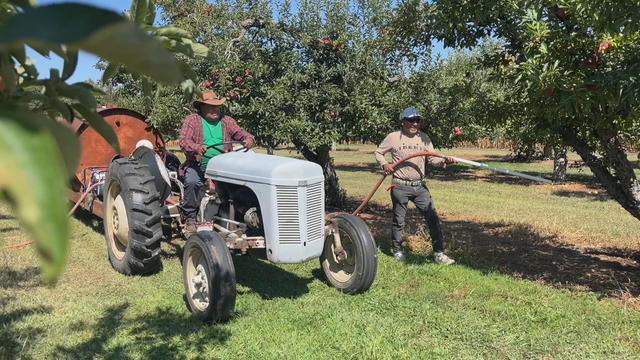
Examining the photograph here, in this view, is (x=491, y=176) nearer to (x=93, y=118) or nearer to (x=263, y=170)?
(x=263, y=170)

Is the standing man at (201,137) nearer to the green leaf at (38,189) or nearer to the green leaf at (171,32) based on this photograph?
the green leaf at (171,32)

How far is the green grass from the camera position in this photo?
3670 millimetres

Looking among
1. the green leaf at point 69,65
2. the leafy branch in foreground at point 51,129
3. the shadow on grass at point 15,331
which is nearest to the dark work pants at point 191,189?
the shadow on grass at point 15,331

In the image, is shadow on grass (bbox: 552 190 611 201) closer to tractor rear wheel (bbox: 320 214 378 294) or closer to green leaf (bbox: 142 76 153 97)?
tractor rear wheel (bbox: 320 214 378 294)

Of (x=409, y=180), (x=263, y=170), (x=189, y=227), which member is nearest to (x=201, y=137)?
(x=189, y=227)

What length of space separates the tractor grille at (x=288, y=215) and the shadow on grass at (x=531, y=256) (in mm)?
2073

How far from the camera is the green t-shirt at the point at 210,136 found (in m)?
5.47

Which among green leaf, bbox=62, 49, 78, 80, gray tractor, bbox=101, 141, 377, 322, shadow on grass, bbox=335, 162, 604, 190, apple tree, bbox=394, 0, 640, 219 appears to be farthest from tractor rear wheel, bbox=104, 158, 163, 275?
shadow on grass, bbox=335, 162, 604, 190

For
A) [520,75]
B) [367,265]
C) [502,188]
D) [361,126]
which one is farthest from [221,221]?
[502,188]

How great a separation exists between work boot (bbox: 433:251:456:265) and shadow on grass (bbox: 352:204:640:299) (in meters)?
0.11

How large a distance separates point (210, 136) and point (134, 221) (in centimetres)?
114

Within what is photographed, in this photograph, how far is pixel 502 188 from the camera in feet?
48.8

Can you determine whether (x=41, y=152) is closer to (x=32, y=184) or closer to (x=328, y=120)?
(x=32, y=184)

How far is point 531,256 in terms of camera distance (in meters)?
6.41
